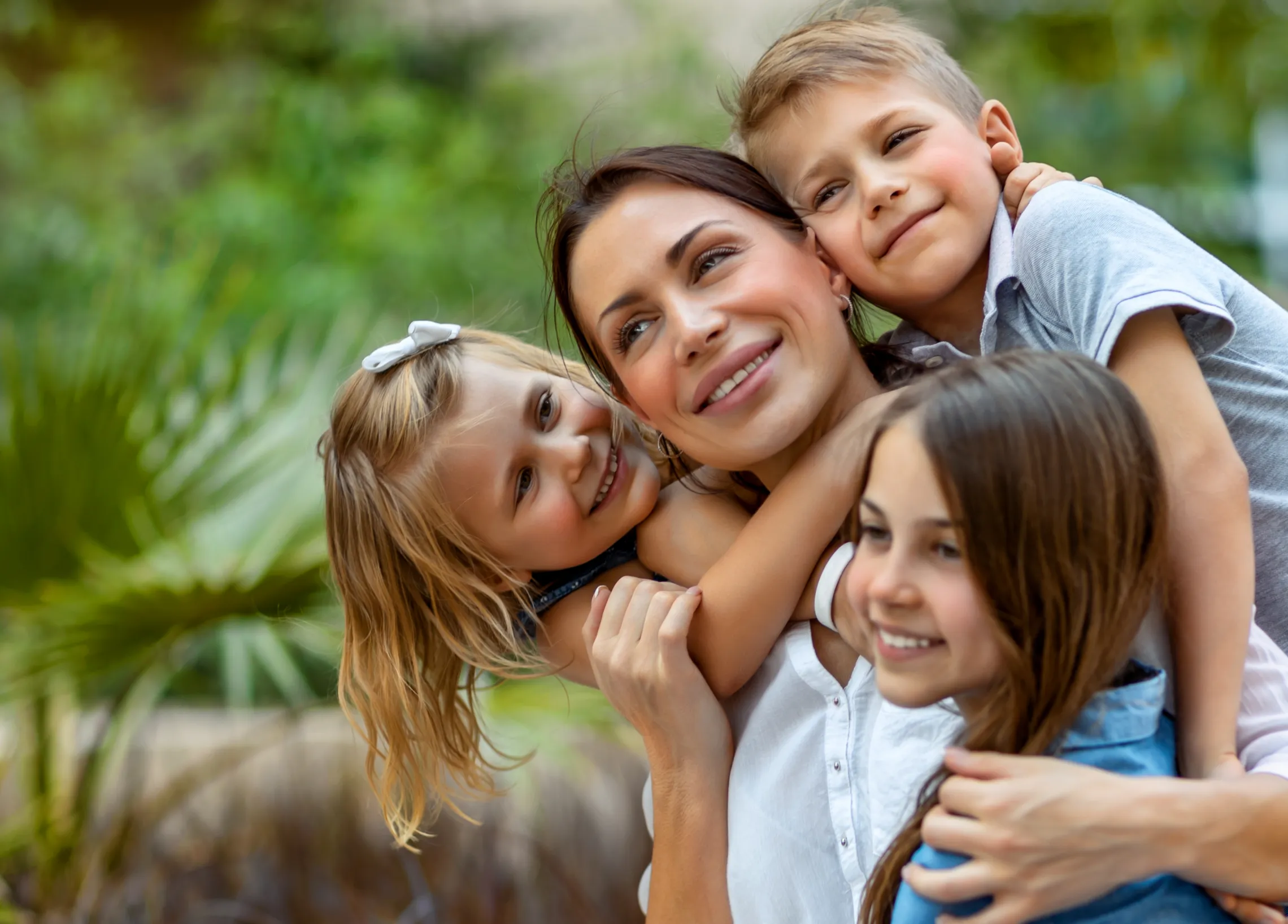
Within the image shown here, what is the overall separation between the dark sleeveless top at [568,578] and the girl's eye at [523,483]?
5.8 inches

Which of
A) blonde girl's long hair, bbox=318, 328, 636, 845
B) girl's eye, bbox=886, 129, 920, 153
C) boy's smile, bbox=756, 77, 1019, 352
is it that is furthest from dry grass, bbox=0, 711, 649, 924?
girl's eye, bbox=886, 129, 920, 153

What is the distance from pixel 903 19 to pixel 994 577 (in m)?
1.15

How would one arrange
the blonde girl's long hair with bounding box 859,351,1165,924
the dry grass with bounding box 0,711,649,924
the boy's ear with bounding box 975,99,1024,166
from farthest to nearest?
1. the dry grass with bounding box 0,711,649,924
2. the boy's ear with bounding box 975,99,1024,166
3. the blonde girl's long hair with bounding box 859,351,1165,924

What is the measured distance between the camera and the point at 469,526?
6.20 feet

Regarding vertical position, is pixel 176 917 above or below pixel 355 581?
below

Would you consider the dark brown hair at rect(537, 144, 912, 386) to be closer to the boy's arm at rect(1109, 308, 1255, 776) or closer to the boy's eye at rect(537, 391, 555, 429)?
the boy's eye at rect(537, 391, 555, 429)

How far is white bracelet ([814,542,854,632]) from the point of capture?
1531mm

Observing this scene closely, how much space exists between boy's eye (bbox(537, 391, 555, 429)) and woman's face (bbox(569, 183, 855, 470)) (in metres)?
0.20

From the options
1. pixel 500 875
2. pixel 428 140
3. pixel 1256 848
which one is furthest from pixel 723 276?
pixel 428 140

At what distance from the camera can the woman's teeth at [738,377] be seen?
64.1 inches

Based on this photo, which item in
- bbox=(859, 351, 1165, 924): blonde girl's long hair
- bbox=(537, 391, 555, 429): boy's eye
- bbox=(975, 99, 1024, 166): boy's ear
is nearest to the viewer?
bbox=(859, 351, 1165, 924): blonde girl's long hair

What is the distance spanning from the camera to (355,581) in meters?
1.98

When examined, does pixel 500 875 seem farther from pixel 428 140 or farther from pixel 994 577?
pixel 428 140

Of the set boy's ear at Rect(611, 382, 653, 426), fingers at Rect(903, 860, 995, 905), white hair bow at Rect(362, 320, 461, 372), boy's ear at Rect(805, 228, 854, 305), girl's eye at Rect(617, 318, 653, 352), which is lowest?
fingers at Rect(903, 860, 995, 905)
